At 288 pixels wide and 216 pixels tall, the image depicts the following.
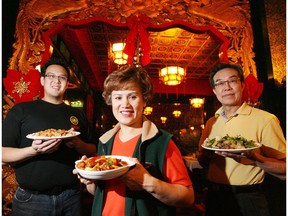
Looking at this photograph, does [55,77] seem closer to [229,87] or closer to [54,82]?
[54,82]

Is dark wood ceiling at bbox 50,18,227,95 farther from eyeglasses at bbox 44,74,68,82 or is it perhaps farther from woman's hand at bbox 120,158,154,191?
woman's hand at bbox 120,158,154,191

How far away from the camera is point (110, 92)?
1865mm

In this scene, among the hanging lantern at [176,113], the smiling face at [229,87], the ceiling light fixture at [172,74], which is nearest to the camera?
the smiling face at [229,87]

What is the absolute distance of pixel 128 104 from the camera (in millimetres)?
1721

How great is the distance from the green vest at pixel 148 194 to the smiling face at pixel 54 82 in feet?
4.53

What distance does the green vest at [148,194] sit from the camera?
154 centimetres

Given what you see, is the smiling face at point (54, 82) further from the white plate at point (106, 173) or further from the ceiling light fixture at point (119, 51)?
the ceiling light fixture at point (119, 51)

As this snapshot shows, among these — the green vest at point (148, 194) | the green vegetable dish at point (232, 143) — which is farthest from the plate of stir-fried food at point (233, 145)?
the green vest at point (148, 194)

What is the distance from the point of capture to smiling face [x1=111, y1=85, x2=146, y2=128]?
5.65 feet

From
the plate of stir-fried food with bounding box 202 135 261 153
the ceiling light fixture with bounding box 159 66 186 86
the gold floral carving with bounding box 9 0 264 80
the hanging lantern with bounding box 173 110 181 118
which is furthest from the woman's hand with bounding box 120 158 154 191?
the hanging lantern with bounding box 173 110 181 118

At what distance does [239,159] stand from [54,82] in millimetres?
2169

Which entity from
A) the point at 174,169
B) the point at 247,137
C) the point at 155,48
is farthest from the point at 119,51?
the point at 174,169

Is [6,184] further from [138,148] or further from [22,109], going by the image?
[138,148]

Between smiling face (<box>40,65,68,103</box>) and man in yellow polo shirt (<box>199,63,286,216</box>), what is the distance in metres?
1.79
